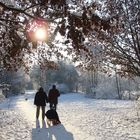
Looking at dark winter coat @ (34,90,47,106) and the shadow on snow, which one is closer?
the shadow on snow

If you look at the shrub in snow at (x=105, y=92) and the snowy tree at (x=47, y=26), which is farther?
the shrub in snow at (x=105, y=92)

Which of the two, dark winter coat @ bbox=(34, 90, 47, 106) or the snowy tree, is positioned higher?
the snowy tree

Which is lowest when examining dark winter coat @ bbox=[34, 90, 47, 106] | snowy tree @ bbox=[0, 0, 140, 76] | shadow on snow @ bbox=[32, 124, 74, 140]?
shadow on snow @ bbox=[32, 124, 74, 140]

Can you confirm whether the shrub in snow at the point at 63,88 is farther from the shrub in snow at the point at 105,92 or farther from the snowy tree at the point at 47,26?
the snowy tree at the point at 47,26

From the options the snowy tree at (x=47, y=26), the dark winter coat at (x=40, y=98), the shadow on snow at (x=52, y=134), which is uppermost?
the snowy tree at (x=47, y=26)

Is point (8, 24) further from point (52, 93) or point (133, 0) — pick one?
point (52, 93)

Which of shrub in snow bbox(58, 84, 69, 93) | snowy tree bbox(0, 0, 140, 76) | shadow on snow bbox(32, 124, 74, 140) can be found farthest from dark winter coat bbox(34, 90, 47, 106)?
shrub in snow bbox(58, 84, 69, 93)

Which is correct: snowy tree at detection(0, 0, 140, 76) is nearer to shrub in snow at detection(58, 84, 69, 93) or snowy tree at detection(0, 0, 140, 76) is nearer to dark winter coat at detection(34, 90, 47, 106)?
dark winter coat at detection(34, 90, 47, 106)

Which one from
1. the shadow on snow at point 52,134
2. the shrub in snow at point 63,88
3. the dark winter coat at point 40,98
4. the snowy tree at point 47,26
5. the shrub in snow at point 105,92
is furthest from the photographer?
the shrub in snow at point 63,88

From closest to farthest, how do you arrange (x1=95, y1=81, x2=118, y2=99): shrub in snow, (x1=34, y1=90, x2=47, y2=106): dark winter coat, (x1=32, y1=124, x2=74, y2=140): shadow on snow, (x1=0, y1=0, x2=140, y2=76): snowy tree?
(x1=0, y1=0, x2=140, y2=76): snowy tree
(x1=32, y1=124, x2=74, y2=140): shadow on snow
(x1=34, y1=90, x2=47, y2=106): dark winter coat
(x1=95, y1=81, x2=118, y2=99): shrub in snow

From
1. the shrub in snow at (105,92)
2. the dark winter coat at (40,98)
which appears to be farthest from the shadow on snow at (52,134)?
the shrub in snow at (105,92)

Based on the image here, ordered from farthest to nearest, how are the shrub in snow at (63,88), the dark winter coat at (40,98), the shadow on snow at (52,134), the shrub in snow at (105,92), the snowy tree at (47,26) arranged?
the shrub in snow at (63,88), the shrub in snow at (105,92), the dark winter coat at (40,98), the shadow on snow at (52,134), the snowy tree at (47,26)

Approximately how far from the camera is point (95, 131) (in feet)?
50.2

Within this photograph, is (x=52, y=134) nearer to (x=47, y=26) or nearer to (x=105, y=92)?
(x=47, y=26)
